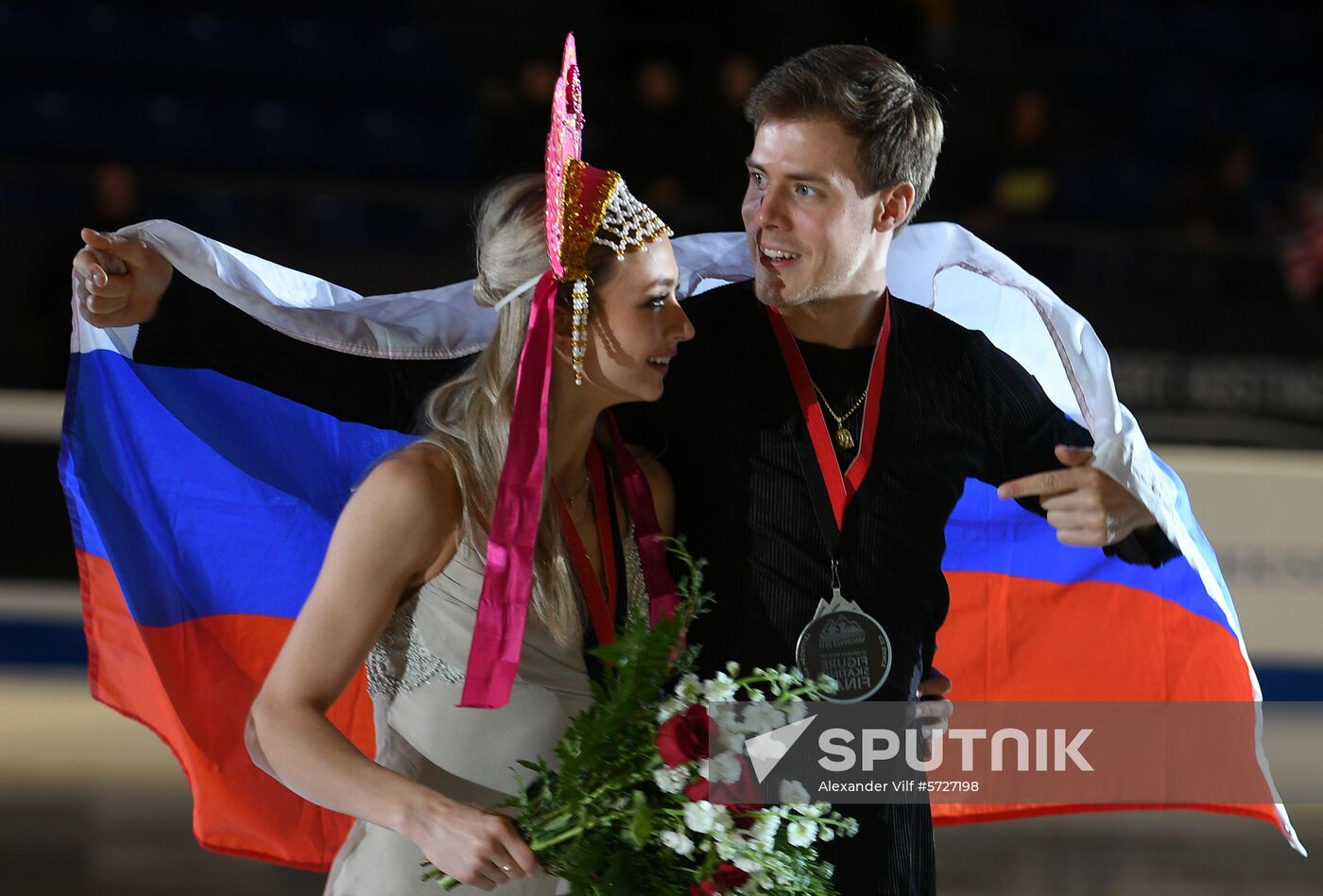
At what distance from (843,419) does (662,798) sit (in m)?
0.79

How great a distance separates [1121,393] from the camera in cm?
705

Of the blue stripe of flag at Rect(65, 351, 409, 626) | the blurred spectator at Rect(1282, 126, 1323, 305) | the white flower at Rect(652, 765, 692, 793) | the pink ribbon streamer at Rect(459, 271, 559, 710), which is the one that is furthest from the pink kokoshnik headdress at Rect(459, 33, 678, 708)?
the blurred spectator at Rect(1282, 126, 1323, 305)

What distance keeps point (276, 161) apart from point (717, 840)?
641 cm

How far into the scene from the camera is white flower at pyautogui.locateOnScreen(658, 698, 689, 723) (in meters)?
1.92

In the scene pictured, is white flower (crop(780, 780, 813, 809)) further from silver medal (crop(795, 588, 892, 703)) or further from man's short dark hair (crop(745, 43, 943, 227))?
man's short dark hair (crop(745, 43, 943, 227))

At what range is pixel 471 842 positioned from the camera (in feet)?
6.23

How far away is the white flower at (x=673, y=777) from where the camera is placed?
1878mm

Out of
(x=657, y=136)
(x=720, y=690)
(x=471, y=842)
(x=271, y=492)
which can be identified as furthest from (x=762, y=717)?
(x=657, y=136)

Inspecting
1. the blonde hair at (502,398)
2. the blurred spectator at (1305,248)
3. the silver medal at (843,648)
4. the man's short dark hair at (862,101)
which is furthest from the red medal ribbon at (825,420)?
the blurred spectator at (1305,248)

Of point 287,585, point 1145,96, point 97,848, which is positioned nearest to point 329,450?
point 287,585

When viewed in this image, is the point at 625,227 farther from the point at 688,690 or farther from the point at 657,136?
the point at 657,136

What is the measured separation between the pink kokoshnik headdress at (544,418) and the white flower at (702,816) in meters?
0.27

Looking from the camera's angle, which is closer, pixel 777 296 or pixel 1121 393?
pixel 777 296

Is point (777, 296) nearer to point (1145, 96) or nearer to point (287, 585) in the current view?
point (287, 585)
